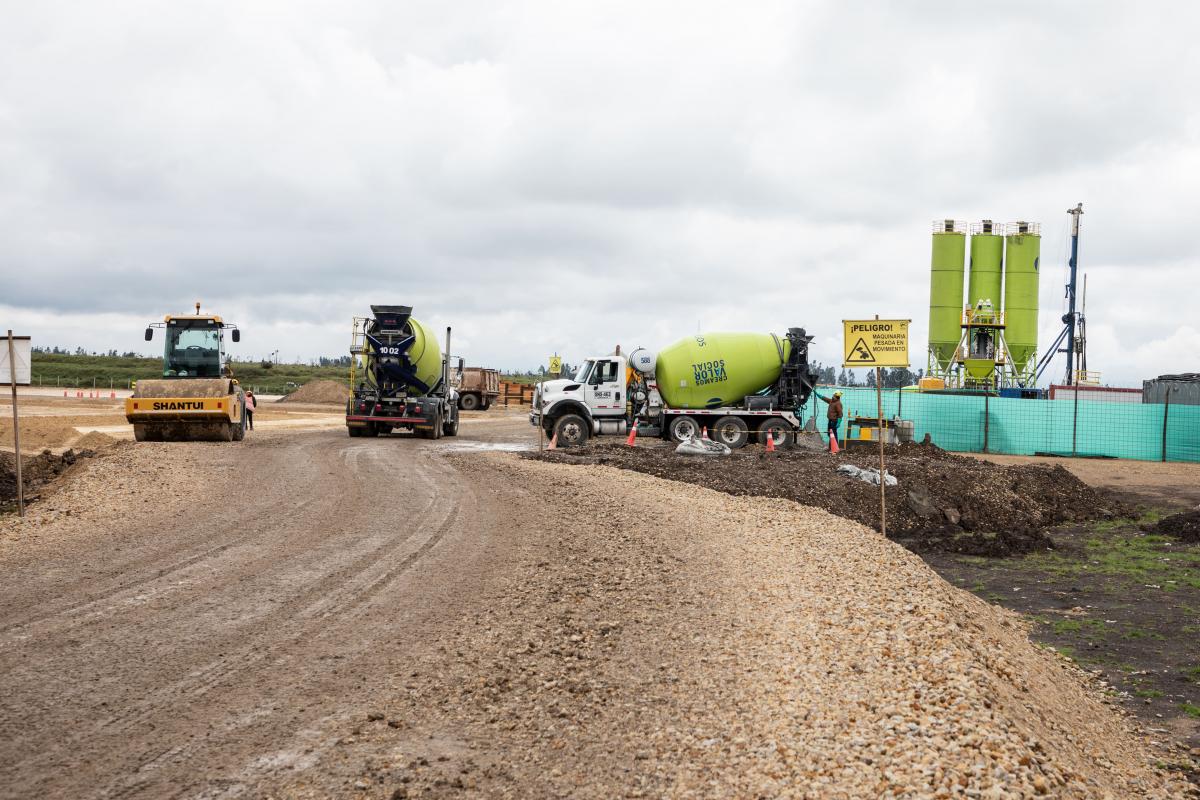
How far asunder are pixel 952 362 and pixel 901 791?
164 feet

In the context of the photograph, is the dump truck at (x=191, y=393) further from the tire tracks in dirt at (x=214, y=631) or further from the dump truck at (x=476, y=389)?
the dump truck at (x=476, y=389)

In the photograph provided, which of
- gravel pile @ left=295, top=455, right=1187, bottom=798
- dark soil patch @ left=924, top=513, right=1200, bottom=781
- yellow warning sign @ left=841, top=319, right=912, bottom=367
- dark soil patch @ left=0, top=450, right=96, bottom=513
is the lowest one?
dark soil patch @ left=924, top=513, right=1200, bottom=781

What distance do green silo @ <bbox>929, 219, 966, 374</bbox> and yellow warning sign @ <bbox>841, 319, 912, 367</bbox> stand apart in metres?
40.6

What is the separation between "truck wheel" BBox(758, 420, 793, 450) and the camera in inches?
1074

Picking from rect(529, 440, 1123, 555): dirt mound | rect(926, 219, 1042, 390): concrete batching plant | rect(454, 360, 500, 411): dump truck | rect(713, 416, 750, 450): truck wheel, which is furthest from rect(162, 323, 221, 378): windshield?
rect(926, 219, 1042, 390): concrete batching plant

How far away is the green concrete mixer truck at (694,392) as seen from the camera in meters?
26.9

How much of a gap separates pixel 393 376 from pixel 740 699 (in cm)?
Result: 2372

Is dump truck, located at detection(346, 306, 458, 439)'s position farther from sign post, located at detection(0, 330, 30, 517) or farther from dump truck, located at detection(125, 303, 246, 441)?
sign post, located at detection(0, 330, 30, 517)

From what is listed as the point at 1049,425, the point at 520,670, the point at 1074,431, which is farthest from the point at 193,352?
the point at 1074,431

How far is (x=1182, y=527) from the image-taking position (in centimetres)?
1518

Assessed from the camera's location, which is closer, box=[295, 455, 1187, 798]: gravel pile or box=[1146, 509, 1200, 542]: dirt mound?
box=[295, 455, 1187, 798]: gravel pile

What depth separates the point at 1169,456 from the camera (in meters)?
29.0

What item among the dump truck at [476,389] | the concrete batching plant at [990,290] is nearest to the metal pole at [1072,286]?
the concrete batching plant at [990,290]

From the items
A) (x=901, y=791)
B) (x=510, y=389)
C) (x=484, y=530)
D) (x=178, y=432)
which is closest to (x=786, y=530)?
(x=484, y=530)
